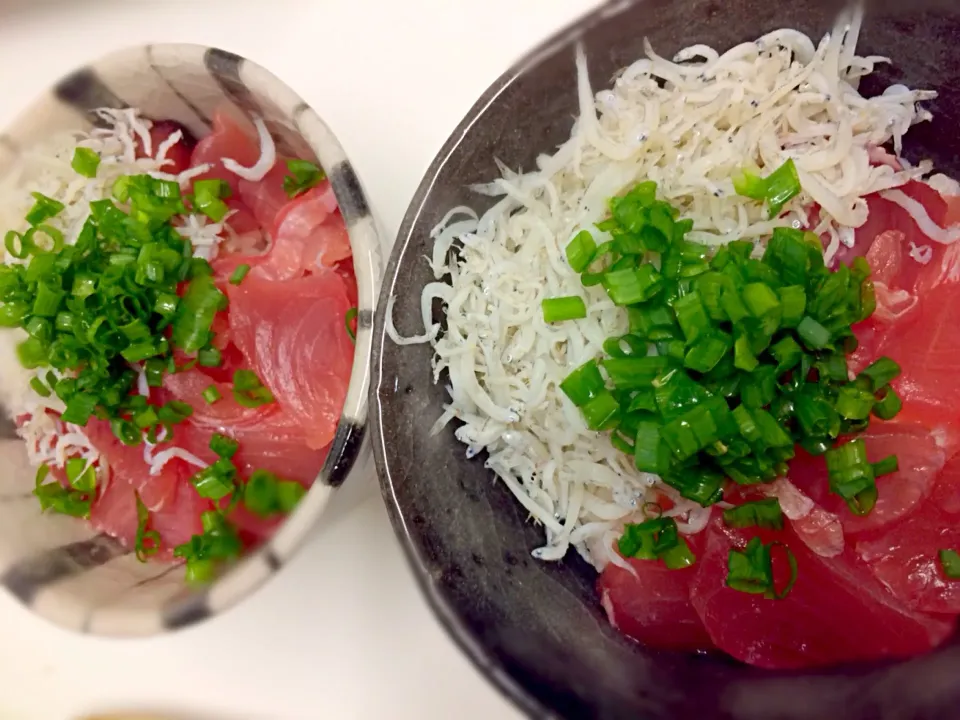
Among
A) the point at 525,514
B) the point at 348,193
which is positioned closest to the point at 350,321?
the point at 348,193

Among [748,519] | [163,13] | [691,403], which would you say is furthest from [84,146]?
[748,519]

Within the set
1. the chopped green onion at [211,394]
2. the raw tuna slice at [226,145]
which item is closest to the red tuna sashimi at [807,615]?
the chopped green onion at [211,394]

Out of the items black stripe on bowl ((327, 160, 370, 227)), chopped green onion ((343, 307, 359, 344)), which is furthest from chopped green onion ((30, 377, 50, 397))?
black stripe on bowl ((327, 160, 370, 227))

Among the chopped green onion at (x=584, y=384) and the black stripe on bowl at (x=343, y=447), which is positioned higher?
the black stripe on bowl at (x=343, y=447)

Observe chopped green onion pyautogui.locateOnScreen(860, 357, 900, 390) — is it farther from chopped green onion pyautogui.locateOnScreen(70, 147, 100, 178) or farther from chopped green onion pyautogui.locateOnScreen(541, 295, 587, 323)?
chopped green onion pyautogui.locateOnScreen(70, 147, 100, 178)

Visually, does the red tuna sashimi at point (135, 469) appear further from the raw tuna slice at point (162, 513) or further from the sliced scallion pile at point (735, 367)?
the sliced scallion pile at point (735, 367)
